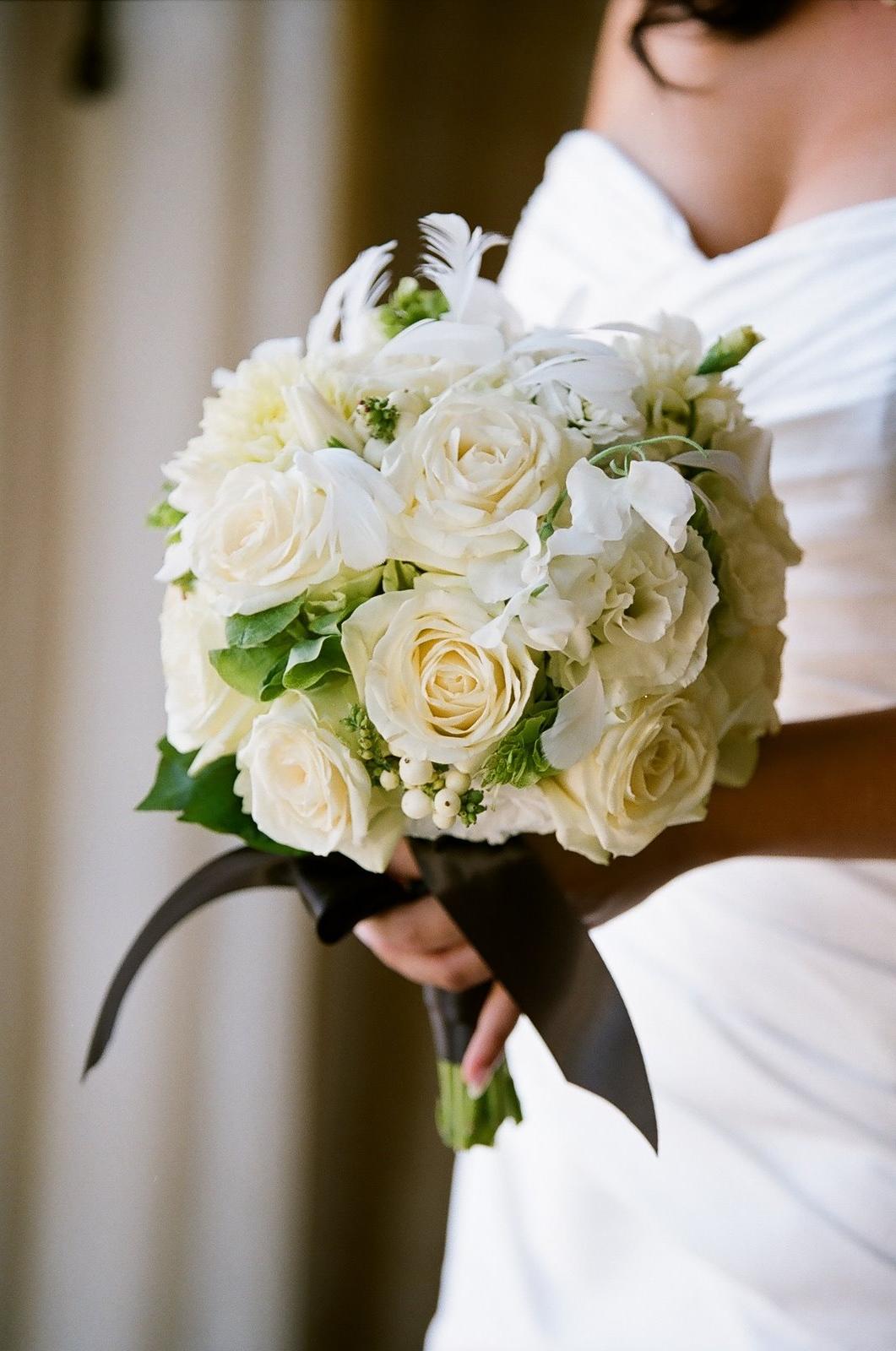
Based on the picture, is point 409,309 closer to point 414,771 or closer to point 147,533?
point 414,771

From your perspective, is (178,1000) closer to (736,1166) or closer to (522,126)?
(736,1166)

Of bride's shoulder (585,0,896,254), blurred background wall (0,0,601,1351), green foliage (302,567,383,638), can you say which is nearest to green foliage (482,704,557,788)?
green foliage (302,567,383,638)

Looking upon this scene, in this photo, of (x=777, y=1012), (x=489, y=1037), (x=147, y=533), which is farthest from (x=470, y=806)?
(x=147, y=533)

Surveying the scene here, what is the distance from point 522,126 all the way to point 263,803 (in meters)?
1.08

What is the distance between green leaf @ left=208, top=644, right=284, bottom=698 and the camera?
58cm

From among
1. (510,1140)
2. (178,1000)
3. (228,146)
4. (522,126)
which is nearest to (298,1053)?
(178,1000)

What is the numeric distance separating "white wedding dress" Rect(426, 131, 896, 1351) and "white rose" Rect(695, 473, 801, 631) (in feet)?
0.69

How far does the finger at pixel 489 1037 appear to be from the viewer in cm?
82

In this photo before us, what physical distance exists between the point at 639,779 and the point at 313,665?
0.18 m

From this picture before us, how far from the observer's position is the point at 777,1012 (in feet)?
2.88

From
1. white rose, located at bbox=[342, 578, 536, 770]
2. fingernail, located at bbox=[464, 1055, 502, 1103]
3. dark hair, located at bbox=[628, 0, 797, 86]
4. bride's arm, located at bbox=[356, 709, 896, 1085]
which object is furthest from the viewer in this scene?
dark hair, located at bbox=[628, 0, 797, 86]

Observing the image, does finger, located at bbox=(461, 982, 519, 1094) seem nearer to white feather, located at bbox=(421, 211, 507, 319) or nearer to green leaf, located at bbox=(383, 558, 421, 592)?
green leaf, located at bbox=(383, 558, 421, 592)

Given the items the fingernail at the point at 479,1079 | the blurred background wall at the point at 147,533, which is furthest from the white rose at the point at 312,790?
the blurred background wall at the point at 147,533

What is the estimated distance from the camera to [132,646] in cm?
116
